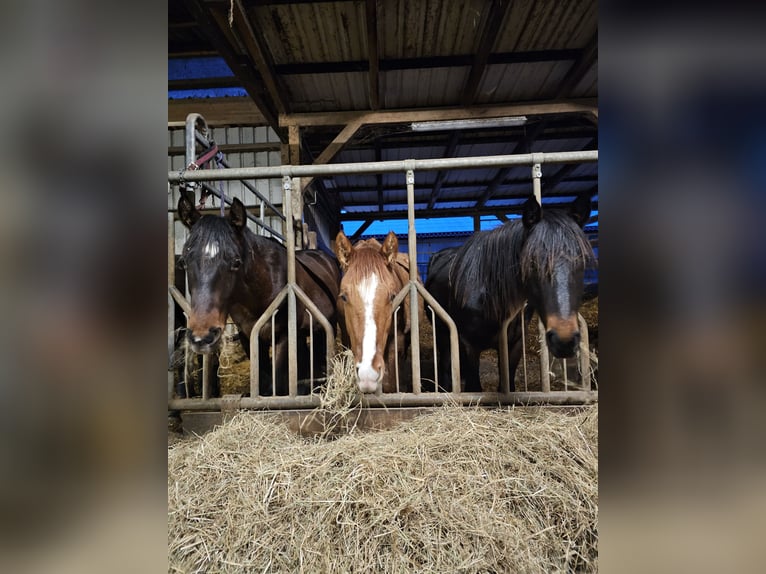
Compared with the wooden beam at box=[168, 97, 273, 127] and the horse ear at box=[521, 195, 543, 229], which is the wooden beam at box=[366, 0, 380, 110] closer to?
the horse ear at box=[521, 195, 543, 229]

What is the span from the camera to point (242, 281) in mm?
2811

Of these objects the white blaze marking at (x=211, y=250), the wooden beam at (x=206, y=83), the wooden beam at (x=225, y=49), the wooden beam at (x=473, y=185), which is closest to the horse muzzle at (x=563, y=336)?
the white blaze marking at (x=211, y=250)

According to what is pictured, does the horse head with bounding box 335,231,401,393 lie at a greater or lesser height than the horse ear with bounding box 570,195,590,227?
lesser

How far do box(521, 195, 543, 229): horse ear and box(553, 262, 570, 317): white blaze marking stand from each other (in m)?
0.38

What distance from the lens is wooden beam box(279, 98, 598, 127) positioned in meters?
5.04

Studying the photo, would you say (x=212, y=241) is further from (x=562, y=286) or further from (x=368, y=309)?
(x=562, y=286)

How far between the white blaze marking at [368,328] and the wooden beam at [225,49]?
2951 mm

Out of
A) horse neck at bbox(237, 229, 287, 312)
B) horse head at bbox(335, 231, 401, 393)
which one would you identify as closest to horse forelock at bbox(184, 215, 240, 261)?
horse neck at bbox(237, 229, 287, 312)

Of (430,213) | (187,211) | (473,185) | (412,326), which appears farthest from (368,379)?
(430,213)

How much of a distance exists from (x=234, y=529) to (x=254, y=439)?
607mm

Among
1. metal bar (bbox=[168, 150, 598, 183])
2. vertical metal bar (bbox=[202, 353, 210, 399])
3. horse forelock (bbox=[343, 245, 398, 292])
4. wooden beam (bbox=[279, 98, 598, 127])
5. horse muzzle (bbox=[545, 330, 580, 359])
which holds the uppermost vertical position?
wooden beam (bbox=[279, 98, 598, 127])
